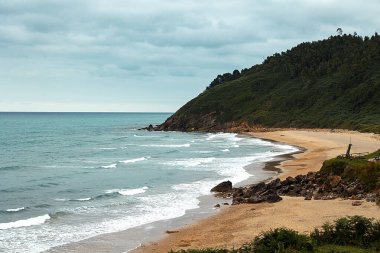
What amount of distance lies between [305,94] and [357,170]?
98056mm

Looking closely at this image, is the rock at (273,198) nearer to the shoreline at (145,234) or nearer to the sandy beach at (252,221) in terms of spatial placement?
the sandy beach at (252,221)

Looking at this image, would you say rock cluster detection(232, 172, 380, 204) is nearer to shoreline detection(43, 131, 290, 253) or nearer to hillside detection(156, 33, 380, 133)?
shoreline detection(43, 131, 290, 253)

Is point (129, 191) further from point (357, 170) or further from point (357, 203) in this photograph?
point (357, 203)

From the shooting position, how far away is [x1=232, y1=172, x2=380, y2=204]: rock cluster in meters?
27.0

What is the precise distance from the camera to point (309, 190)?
30312 millimetres

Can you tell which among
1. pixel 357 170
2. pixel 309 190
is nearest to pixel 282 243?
pixel 357 170

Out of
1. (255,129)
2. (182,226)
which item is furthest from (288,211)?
(255,129)

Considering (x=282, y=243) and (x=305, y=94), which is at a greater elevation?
(x=305, y=94)

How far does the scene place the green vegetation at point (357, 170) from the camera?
27.0 m

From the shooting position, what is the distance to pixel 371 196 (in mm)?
25422

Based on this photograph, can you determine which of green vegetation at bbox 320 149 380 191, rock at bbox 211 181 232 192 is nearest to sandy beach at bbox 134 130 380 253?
green vegetation at bbox 320 149 380 191

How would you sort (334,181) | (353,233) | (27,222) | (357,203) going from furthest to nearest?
(334,181) → (27,222) → (357,203) → (353,233)

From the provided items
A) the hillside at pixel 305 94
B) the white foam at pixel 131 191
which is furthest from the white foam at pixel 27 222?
the hillside at pixel 305 94

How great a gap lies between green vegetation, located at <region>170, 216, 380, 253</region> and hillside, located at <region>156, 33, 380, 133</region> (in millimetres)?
70213
